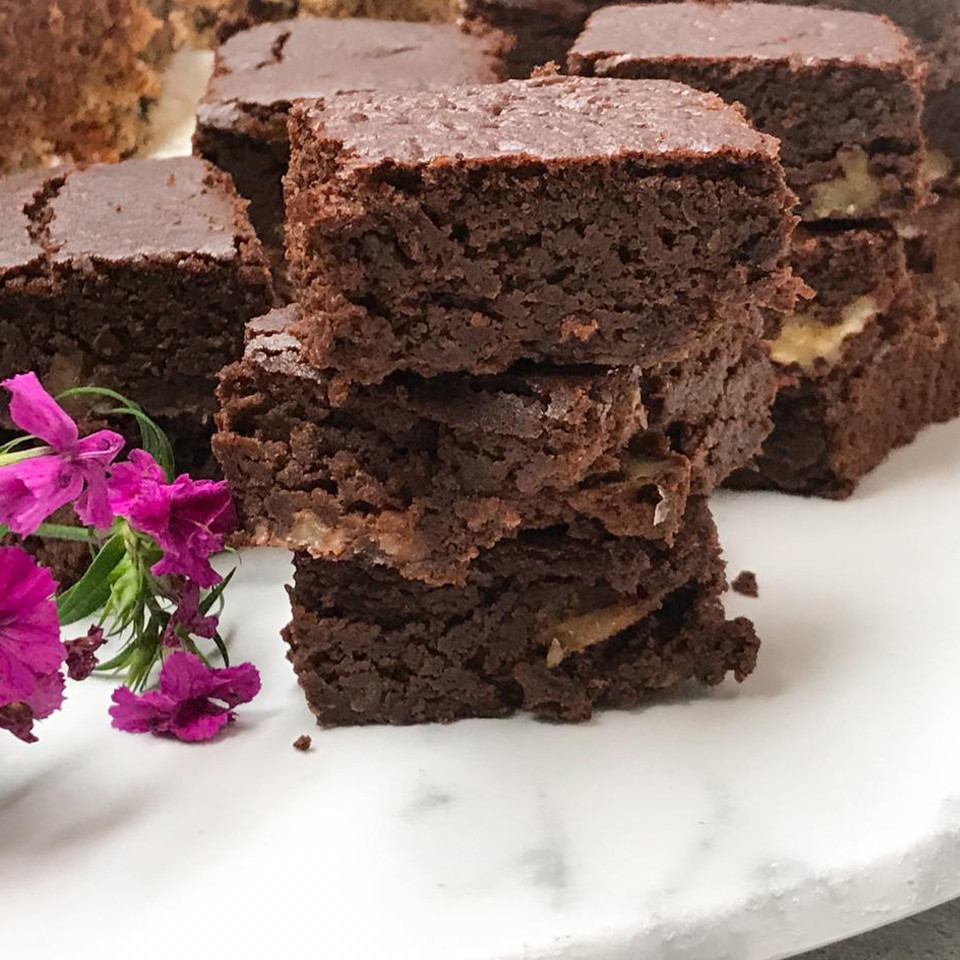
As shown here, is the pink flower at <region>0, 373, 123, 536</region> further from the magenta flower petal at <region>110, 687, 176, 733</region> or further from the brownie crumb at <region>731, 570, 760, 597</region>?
the brownie crumb at <region>731, 570, 760, 597</region>

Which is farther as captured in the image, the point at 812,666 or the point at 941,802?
the point at 812,666

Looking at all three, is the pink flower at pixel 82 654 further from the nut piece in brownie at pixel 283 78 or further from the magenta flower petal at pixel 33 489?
the nut piece in brownie at pixel 283 78

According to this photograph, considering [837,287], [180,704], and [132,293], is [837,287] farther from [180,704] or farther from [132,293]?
[180,704]

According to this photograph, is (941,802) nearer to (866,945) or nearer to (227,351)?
(866,945)

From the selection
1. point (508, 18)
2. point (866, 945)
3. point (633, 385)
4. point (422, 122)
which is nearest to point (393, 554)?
point (633, 385)

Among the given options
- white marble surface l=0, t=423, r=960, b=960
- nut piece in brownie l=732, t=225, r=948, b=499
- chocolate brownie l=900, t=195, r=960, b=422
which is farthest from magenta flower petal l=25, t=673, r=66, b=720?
chocolate brownie l=900, t=195, r=960, b=422
